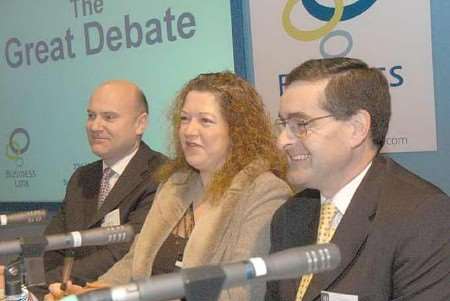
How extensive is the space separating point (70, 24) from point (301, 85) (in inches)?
116

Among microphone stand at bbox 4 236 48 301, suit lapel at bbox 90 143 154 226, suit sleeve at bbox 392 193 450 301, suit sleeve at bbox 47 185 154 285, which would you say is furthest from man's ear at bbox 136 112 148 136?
suit sleeve at bbox 392 193 450 301

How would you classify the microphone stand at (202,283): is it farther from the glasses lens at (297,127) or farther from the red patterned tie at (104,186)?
the red patterned tie at (104,186)

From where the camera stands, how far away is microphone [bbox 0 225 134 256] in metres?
1.58

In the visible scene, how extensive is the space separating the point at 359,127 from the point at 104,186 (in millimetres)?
1574

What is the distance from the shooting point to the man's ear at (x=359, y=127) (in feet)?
6.10

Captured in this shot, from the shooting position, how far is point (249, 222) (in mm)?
2230

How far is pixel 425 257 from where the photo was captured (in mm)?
1663

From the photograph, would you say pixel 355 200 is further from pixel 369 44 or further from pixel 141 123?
pixel 141 123

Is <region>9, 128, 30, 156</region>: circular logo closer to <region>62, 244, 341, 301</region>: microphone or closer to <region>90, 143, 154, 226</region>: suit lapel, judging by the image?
<region>90, 143, 154, 226</region>: suit lapel

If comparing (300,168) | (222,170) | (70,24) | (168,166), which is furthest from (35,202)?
(300,168)

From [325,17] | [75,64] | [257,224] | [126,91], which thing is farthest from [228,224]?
[75,64]

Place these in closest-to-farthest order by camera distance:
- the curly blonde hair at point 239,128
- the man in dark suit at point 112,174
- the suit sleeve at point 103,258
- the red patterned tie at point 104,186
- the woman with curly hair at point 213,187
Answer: the woman with curly hair at point 213,187
the curly blonde hair at point 239,128
the suit sleeve at point 103,258
the man in dark suit at point 112,174
the red patterned tie at point 104,186

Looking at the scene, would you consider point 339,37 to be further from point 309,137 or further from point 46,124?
point 46,124

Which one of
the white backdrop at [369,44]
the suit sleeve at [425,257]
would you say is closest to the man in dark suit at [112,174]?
the white backdrop at [369,44]
